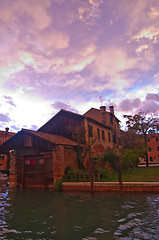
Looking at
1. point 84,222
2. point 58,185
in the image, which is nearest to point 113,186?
point 58,185

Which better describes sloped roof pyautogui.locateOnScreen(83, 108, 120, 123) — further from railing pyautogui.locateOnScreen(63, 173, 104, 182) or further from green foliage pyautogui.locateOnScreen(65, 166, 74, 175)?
railing pyautogui.locateOnScreen(63, 173, 104, 182)

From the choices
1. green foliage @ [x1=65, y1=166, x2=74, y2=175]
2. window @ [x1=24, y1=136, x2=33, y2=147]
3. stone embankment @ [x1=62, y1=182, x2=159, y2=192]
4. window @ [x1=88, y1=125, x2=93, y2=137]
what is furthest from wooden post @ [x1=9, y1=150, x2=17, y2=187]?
window @ [x1=88, y1=125, x2=93, y2=137]

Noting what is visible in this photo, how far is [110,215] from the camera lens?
7.10 m

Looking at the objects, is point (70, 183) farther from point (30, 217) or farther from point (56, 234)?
point (56, 234)

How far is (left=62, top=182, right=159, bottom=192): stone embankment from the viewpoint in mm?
11367

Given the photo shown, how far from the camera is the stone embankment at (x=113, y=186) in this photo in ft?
37.3

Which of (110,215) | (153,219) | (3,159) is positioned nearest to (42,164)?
(110,215)

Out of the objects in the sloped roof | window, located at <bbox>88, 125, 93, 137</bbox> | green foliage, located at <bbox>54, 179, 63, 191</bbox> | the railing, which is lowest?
green foliage, located at <bbox>54, 179, 63, 191</bbox>

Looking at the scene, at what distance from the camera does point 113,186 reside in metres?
12.5

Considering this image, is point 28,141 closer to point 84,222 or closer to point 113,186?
point 113,186

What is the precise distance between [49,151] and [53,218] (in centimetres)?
985

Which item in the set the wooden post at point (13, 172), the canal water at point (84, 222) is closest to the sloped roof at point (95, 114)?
the wooden post at point (13, 172)

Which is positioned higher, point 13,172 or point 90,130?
point 90,130

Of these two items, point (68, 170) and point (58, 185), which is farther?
point (68, 170)
